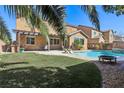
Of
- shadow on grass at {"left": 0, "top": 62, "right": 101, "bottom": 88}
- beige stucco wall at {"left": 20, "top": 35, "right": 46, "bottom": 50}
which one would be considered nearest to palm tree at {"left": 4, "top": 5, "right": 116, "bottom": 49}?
shadow on grass at {"left": 0, "top": 62, "right": 101, "bottom": 88}

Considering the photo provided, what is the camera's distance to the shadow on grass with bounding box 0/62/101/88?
538 centimetres

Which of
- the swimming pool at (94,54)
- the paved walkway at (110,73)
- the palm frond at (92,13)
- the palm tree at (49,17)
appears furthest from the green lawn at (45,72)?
the palm frond at (92,13)

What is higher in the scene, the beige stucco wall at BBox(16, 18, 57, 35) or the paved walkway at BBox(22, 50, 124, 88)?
the beige stucco wall at BBox(16, 18, 57, 35)

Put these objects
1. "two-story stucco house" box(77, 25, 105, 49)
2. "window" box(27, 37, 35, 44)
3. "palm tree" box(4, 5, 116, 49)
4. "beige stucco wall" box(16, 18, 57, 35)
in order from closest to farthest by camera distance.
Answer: "palm tree" box(4, 5, 116, 49) → "beige stucco wall" box(16, 18, 57, 35) → "two-story stucco house" box(77, 25, 105, 49) → "window" box(27, 37, 35, 44)

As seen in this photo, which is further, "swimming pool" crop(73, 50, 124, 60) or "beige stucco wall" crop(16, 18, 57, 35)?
"swimming pool" crop(73, 50, 124, 60)

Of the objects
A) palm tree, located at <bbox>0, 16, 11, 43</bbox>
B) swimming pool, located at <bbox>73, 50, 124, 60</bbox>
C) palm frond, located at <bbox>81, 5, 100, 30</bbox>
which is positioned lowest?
swimming pool, located at <bbox>73, 50, 124, 60</bbox>

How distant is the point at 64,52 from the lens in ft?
22.7

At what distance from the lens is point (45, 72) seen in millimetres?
6023

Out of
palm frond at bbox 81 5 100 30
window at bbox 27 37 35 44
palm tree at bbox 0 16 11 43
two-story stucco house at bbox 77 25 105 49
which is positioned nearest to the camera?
palm frond at bbox 81 5 100 30

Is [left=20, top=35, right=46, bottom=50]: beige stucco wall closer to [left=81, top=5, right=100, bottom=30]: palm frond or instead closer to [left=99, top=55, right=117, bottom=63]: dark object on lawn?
[left=99, top=55, right=117, bottom=63]: dark object on lawn

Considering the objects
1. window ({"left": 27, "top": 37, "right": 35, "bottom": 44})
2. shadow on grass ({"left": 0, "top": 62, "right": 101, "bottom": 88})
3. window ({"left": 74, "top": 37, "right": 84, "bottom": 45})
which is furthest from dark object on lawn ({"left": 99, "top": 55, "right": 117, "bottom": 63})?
window ({"left": 27, "top": 37, "right": 35, "bottom": 44})

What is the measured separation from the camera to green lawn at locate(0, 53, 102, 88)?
5453mm
